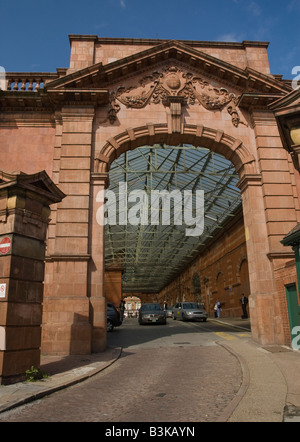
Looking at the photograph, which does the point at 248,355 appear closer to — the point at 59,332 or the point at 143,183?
the point at 59,332

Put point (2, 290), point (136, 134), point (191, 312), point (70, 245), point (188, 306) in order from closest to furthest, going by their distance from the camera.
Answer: point (2, 290) < point (70, 245) < point (136, 134) < point (191, 312) < point (188, 306)

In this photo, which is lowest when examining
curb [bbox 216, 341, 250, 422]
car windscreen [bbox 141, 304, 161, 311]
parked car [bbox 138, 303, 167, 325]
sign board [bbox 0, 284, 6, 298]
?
curb [bbox 216, 341, 250, 422]

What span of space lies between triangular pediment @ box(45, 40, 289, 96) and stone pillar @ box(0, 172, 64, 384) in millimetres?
7295

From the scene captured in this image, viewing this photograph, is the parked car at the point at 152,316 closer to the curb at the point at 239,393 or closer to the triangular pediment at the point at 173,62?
the curb at the point at 239,393

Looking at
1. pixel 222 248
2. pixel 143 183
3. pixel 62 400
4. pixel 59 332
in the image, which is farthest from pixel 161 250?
pixel 62 400

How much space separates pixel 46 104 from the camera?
1423 cm

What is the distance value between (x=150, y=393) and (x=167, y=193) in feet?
72.8

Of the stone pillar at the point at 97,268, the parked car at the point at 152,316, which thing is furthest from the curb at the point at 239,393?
the parked car at the point at 152,316

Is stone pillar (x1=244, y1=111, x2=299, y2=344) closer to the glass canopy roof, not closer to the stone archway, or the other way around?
the stone archway

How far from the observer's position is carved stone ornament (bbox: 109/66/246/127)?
47.1ft

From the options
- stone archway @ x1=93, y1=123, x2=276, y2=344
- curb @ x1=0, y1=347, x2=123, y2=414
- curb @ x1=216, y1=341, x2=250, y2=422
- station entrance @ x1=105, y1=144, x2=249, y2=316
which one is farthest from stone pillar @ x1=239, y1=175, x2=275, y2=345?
station entrance @ x1=105, y1=144, x2=249, y2=316
